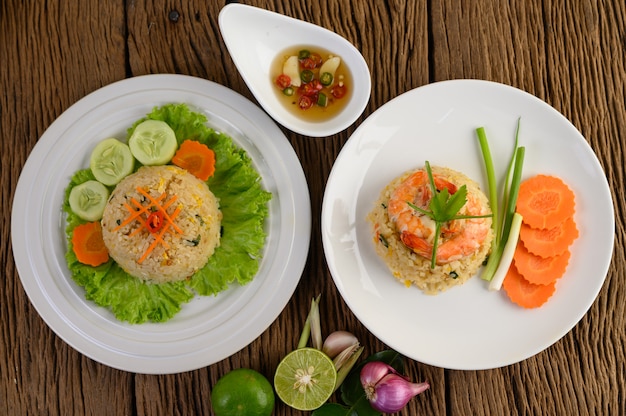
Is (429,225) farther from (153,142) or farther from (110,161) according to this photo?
(110,161)

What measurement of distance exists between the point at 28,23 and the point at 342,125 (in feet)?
5.95

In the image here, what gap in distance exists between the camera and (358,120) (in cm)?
296

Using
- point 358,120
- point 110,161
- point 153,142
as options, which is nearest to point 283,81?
point 358,120

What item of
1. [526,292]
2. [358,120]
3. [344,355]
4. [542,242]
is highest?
[358,120]

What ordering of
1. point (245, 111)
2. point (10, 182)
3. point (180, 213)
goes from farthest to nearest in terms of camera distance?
point (10, 182), point (245, 111), point (180, 213)

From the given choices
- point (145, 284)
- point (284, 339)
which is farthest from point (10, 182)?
point (284, 339)

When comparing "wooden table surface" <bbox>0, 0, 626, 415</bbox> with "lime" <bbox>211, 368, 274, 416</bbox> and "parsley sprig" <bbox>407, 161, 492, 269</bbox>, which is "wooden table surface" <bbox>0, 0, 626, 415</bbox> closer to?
"lime" <bbox>211, 368, 274, 416</bbox>

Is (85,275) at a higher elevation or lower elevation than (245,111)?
lower

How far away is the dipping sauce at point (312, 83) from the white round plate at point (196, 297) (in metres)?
0.16

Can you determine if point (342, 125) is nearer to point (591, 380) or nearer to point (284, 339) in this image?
point (284, 339)

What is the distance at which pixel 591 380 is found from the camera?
2998 mm

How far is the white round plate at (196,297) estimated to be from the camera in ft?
9.20

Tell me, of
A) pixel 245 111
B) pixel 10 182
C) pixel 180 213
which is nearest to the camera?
pixel 180 213

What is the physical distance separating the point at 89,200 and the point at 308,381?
1.38m
